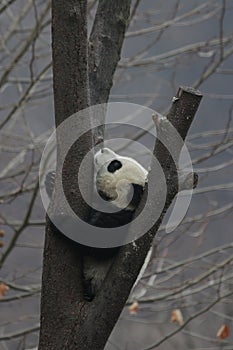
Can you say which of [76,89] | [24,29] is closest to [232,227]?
[24,29]

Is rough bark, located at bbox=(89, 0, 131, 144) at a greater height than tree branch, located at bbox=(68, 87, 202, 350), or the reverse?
rough bark, located at bbox=(89, 0, 131, 144)

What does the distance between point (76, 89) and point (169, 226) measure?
459 millimetres

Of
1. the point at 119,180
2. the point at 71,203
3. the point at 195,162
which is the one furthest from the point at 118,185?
the point at 195,162

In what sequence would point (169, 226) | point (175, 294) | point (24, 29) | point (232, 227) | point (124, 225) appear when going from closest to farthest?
point (124, 225)
point (169, 226)
point (175, 294)
point (24, 29)
point (232, 227)

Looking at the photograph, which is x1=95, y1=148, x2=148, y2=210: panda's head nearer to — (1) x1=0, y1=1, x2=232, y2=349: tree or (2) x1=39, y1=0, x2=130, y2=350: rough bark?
(2) x1=39, y1=0, x2=130, y2=350: rough bark

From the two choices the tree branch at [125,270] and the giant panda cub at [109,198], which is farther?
the giant panda cub at [109,198]

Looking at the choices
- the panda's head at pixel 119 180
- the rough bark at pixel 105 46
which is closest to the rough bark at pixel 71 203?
the panda's head at pixel 119 180

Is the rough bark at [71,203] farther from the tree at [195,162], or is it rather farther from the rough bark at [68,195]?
the tree at [195,162]

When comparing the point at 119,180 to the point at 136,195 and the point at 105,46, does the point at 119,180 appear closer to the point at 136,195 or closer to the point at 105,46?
the point at 136,195

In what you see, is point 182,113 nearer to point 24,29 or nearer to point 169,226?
point 169,226

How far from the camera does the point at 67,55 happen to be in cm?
107

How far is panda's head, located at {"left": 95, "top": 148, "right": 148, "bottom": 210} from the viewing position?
4.19ft

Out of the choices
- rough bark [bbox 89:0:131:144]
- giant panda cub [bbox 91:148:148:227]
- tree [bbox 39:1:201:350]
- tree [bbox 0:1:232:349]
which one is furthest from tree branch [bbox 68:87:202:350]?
tree [bbox 0:1:232:349]

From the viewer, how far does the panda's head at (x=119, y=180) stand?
4.19ft
